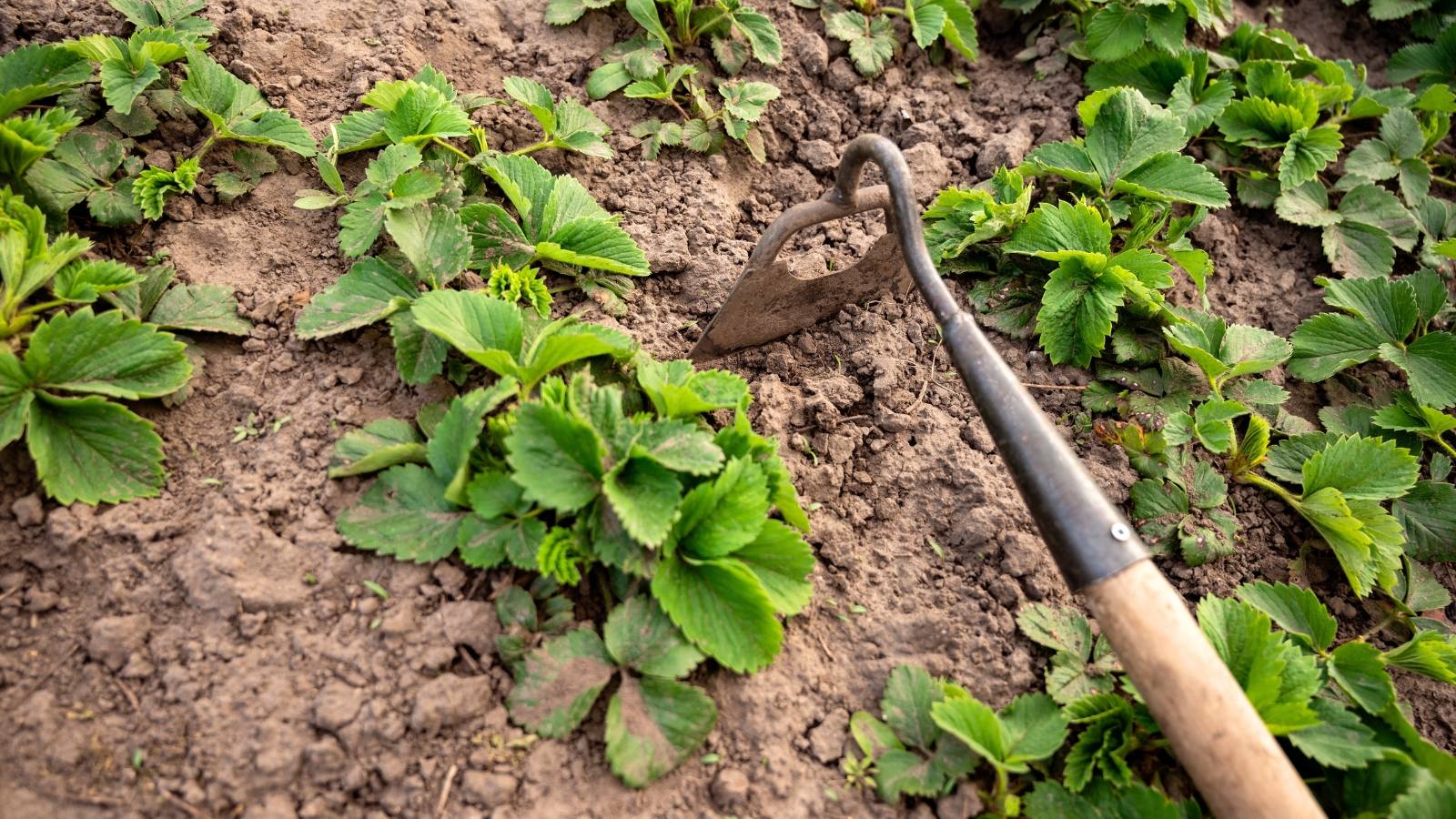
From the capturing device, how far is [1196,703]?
150cm

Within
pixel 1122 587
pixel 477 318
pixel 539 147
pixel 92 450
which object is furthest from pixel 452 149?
pixel 1122 587

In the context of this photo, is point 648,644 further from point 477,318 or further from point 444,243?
point 444,243

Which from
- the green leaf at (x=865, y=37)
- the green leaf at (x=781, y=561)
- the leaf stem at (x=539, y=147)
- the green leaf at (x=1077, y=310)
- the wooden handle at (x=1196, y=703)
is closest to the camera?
the wooden handle at (x=1196, y=703)

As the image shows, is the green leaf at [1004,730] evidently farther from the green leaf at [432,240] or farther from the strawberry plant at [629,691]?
the green leaf at [432,240]

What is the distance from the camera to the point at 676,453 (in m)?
1.77

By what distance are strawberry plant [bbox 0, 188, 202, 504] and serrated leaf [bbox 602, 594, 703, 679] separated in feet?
3.65

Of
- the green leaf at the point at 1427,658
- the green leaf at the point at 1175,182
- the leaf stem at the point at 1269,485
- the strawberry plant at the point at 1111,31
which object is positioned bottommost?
the green leaf at the point at 1427,658

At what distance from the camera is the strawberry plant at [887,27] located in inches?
118

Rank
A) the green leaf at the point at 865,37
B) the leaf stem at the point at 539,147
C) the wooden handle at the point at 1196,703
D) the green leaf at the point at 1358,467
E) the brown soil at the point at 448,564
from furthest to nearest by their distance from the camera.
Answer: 1. the green leaf at the point at 865,37
2. the leaf stem at the point at 539,147
3. the green leaf at the point at 1358,467
4. the brown soil at the point at 448,564
5. the wooden handle at the point at 1196,703

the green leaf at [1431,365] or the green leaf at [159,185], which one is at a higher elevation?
the green leaf at [159,185]

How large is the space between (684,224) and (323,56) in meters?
1.26

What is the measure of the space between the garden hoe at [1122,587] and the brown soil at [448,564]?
0.37 m

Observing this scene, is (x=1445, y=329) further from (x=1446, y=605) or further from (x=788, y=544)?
(x=788, y=544)

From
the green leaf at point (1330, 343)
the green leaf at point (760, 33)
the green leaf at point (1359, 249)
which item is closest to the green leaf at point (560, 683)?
the green leaf at point (760, 33)
